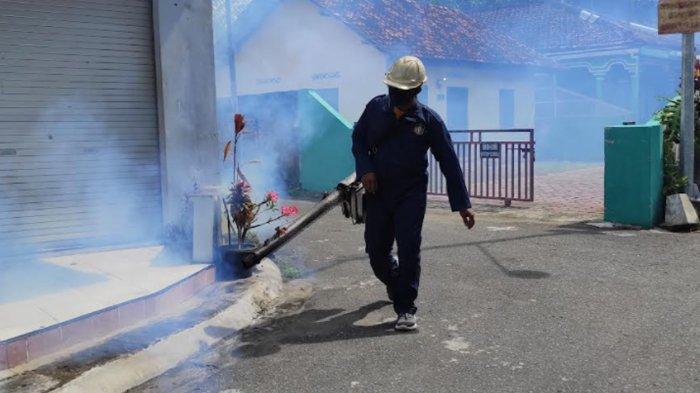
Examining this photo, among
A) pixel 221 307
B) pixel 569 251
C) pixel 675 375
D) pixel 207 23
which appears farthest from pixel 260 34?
pixel 675 375

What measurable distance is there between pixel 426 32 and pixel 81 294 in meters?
16.0

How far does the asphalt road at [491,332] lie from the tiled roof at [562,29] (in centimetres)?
1778

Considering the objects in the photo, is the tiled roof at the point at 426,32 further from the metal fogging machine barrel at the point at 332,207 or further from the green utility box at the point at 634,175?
the metal fogging machine barrel at the point at 332,207

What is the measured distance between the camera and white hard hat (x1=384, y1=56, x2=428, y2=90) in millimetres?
4168

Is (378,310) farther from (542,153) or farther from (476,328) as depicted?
(542,153)

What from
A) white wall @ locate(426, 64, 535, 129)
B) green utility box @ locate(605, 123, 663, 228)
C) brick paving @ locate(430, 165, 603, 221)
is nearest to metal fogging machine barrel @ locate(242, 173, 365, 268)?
green utility box @ locate(605, 123, 663, 228)

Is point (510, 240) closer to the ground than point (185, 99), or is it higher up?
closer to the ground

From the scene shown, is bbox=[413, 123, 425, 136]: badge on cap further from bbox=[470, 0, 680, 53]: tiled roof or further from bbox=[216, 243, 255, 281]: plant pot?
bbox=[470, 0, 680, 53]: tiled roof

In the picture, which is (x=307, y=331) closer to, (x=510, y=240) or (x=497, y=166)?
(x=510, y=240)

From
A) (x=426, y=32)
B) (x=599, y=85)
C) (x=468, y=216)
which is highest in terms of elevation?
(x=426, y=32)

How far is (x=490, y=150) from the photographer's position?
1059cm

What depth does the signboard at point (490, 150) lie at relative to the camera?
34.4 ft

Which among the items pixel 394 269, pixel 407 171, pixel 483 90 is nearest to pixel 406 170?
pixel 407 171

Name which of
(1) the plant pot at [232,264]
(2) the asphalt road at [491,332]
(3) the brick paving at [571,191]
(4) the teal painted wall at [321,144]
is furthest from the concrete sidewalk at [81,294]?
(4) the teal painted wall at [321,144]
